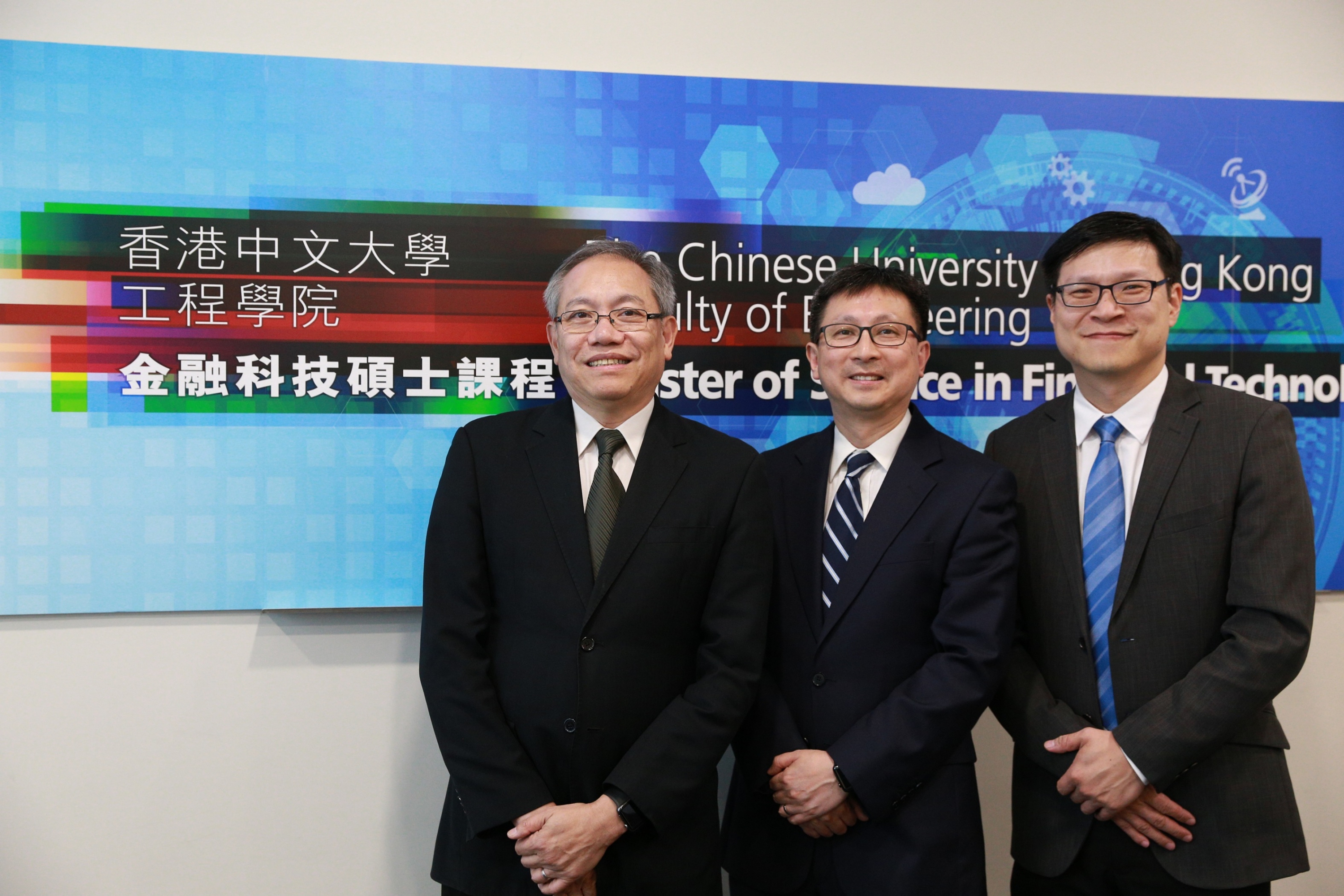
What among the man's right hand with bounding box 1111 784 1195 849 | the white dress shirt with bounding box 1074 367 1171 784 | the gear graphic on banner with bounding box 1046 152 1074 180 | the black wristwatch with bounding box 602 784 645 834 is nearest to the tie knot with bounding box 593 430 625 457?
the black wristwatch with bounding box 602 784 645 834

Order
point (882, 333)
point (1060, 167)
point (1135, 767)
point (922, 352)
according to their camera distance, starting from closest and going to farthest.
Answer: point (1135, 767), point (882, 333), point (922, 352), point (1060, 167)

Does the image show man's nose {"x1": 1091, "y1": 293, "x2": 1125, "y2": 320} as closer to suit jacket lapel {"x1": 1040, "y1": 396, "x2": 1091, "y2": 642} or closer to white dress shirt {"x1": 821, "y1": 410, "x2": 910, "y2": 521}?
suit jacket lapel {"x1": 1040, "y1": 396, "x2": 1091, "y2": 642}

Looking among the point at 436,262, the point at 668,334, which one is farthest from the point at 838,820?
the point at 436,262

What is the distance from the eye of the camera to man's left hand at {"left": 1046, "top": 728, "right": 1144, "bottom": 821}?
170 cm

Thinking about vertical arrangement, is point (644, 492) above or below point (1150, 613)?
above

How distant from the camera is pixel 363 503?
2.34 metres

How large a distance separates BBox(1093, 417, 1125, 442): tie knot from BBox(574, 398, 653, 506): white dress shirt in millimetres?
1043

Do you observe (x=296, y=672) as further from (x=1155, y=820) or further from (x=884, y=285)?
(x=1155, y=820)

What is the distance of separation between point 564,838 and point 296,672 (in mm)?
1172

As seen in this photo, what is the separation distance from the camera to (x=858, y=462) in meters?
1.93

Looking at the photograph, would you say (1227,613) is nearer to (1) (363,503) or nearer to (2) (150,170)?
(1) (363,503)

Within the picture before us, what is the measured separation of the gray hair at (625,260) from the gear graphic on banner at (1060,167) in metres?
1.40

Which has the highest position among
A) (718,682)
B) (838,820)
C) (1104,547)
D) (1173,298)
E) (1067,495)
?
(1173,298)

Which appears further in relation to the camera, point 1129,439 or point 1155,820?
point 1129,439
